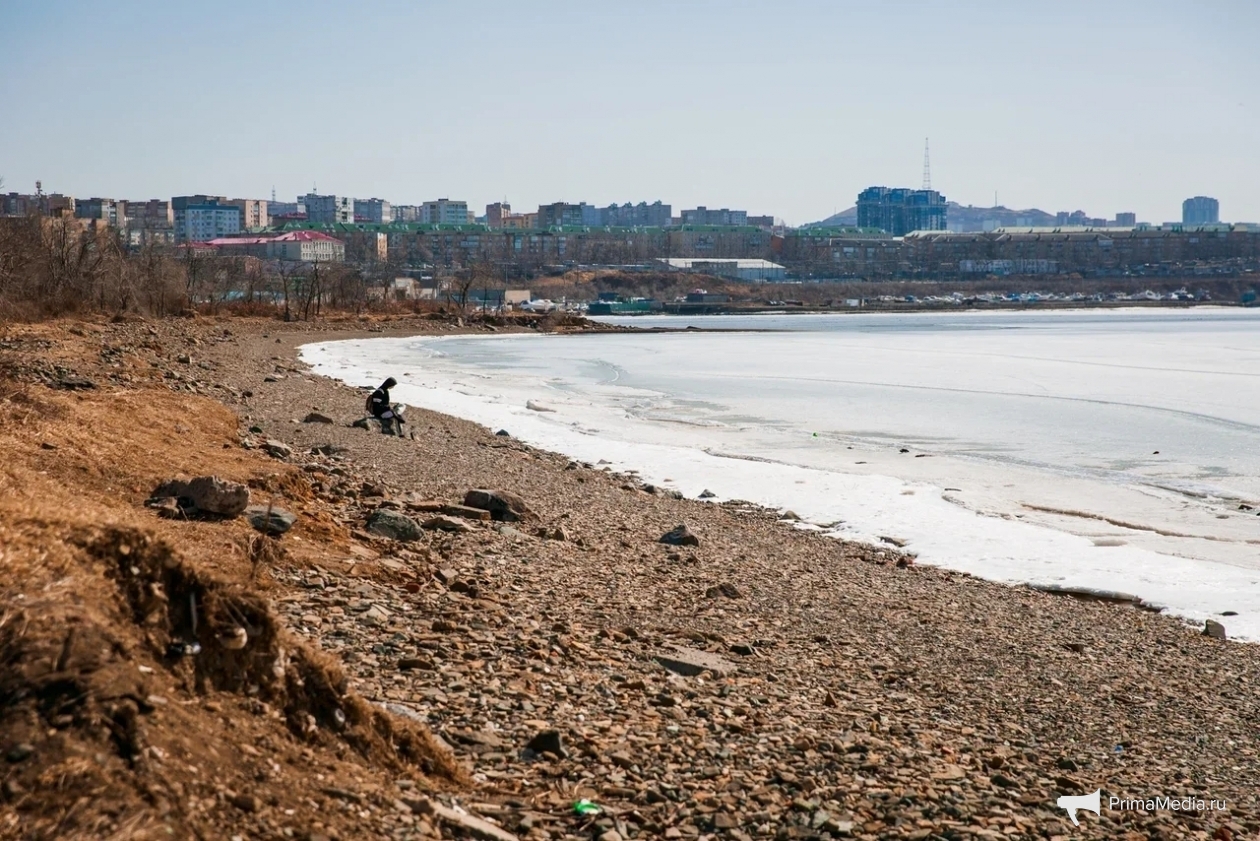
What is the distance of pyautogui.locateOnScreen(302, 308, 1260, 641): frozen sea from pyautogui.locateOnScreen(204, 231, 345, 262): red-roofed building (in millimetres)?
118282

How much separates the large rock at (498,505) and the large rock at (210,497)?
3.40 m

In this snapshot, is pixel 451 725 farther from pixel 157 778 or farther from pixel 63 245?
pixel 63 245

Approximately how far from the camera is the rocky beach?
4293 mm

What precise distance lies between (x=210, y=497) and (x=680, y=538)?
5252 millimetres

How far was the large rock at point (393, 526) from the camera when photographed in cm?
1048

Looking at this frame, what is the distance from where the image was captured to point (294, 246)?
586 feet

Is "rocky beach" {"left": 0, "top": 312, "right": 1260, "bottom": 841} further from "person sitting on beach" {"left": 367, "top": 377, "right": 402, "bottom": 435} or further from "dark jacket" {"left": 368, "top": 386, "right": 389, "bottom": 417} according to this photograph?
"dark jacket" {"left": 368, "top": 386, "right": 389, "bottom": 417}

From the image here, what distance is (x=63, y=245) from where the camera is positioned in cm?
5544

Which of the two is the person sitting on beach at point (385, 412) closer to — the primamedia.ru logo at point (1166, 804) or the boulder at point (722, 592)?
the boulder at point (722, 592)

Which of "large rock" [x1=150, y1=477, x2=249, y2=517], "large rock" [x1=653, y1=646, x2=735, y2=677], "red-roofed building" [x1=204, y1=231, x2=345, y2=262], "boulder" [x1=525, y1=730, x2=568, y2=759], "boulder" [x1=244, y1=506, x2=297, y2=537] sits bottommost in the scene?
"large rock" [x1=653, y1=646, x2=735, y2=677]

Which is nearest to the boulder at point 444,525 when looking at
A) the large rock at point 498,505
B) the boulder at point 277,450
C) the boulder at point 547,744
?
the large rock at point 498,505

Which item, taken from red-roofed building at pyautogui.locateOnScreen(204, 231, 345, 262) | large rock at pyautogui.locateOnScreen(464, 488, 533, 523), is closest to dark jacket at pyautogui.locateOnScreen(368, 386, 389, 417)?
large rock at pyautogui.locateOnScreen(464, 488, 533, 523)

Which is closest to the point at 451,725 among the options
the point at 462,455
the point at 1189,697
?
the point at 1189,697

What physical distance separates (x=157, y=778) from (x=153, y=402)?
45.7ft
